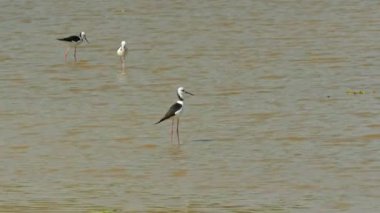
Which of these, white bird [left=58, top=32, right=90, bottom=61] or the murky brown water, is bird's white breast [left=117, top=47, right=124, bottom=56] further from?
white bird [left=58, top=32, right=90, bottom=61]

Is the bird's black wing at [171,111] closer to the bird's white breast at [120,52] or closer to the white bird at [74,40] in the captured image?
the bird's white breast at [120,52]

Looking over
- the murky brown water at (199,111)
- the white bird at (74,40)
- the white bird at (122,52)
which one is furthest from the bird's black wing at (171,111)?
the white bird at (74,40)

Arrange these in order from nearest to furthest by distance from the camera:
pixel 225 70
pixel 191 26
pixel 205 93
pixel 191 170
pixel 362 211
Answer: pixel 362 211, pixel 191 170, pixel 205 93, pixel 225 70, pixel 191 26

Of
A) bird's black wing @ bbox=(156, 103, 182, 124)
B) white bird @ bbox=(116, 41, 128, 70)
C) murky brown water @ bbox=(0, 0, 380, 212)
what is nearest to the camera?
murky brown water @ bbox=(0, 0, 380, 212)

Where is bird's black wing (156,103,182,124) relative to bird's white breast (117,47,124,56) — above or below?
above

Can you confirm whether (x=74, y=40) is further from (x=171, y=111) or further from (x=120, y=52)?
(x=171, y=111)

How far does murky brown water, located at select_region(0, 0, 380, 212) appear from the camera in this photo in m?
16.3

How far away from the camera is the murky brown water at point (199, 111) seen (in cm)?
1627

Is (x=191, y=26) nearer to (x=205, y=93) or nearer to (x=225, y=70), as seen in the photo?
(x=225, y=70)

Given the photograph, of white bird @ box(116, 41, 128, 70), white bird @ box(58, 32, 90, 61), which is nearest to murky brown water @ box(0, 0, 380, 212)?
white bird @ box(116, 41, 128, 70)

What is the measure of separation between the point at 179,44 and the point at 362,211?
18.8 m

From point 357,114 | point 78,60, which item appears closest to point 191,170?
point 357,114

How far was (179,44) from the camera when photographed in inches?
1297

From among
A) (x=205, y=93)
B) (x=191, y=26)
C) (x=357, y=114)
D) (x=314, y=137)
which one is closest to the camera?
(x=314, y=137)
